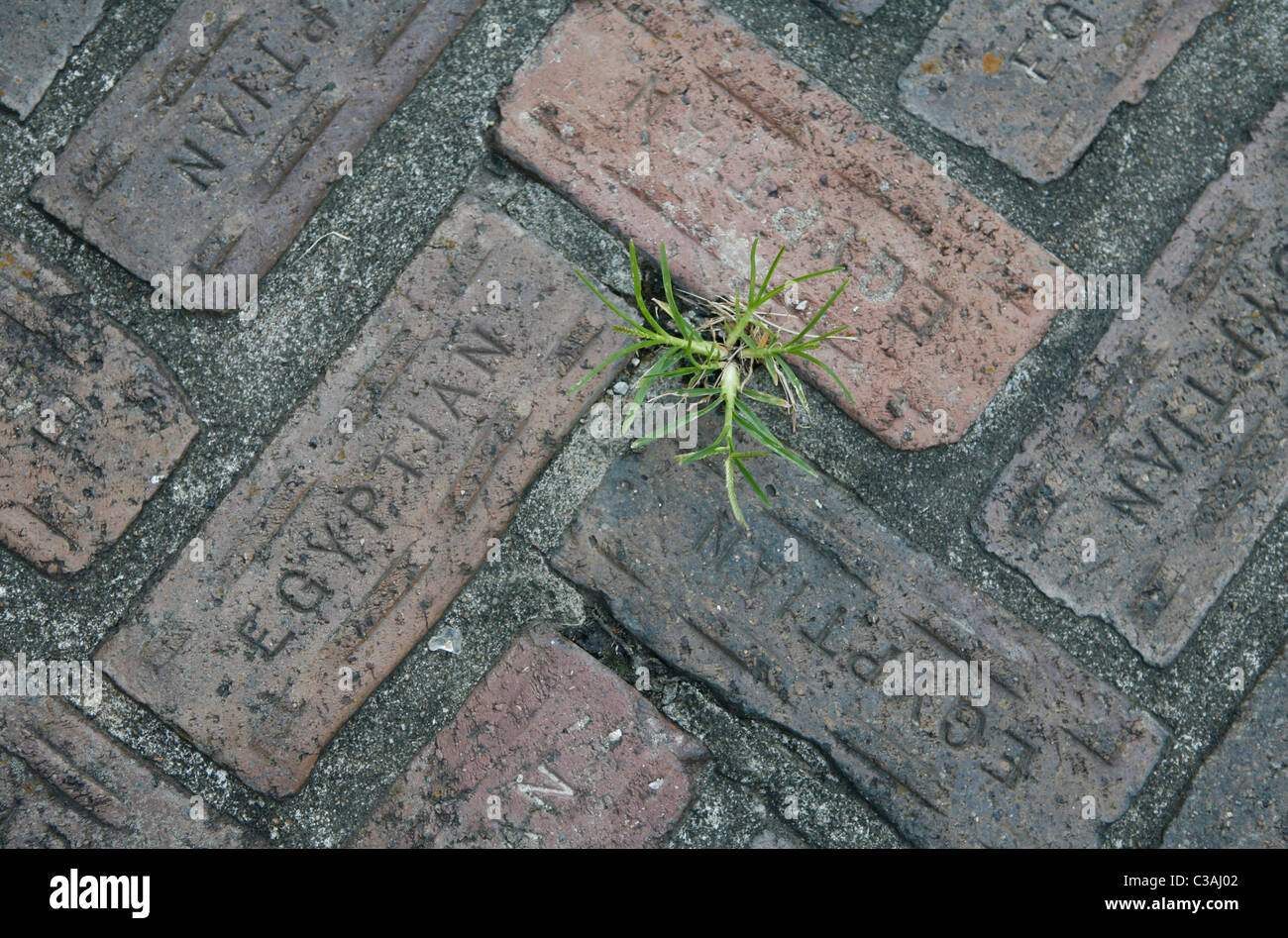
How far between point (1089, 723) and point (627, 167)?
117cm

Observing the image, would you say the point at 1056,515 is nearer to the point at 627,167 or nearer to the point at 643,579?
the point at 643,579

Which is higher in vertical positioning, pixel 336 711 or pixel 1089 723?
pixel 1089 723

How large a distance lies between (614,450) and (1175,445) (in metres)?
0.93

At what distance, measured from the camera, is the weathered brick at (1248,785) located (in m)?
1.46

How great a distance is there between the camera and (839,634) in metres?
1.43

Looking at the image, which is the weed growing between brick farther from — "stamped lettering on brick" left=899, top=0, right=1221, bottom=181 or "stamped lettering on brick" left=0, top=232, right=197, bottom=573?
"stamped lettering on brick" left=0, top=232, right=197, bottom=573

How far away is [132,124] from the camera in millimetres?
1488

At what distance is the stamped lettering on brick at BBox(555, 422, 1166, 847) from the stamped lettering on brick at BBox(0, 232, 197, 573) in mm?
718

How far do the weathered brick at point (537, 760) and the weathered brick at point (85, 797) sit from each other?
11.9 inches

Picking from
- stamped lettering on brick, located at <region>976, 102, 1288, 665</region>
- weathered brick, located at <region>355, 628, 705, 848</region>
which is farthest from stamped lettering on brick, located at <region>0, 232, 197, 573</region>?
stamped lettering on brick, located at <region>976, 102, 1288, 665</region>

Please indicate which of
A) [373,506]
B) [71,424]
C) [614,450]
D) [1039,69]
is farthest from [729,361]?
[71,424]

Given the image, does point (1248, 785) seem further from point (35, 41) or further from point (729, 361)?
point (35, 41)

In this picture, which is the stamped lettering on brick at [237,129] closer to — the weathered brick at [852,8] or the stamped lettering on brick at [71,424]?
the stamped lettering on brick at [71,424]
